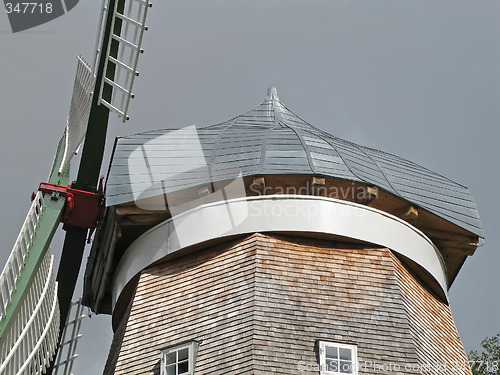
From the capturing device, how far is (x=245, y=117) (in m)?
18.4

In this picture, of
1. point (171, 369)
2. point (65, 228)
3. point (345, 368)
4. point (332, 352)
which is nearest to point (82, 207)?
point (65, 228)

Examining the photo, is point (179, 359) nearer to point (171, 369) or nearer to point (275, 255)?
point (171, 369)

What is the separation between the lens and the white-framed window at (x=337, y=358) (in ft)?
45.0

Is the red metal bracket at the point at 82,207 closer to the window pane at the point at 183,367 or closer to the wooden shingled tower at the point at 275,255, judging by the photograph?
the wooden shingled tower at the point at 275,255

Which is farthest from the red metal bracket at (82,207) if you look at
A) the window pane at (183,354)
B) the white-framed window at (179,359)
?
the window pane at (183,354)

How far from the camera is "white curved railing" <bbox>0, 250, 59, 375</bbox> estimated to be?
15349 millimetres

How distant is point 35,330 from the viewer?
1667 centimetres

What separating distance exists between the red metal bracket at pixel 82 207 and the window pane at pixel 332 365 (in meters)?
5.66

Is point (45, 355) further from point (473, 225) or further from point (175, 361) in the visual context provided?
point (473, 225)

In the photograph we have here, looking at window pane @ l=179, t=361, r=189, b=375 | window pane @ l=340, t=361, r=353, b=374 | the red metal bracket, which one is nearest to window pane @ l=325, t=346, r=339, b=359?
window pane @ l=340, t=361, r=353, b=374

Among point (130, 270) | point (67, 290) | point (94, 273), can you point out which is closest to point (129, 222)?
point (130, 270)

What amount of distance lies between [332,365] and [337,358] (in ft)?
0.54

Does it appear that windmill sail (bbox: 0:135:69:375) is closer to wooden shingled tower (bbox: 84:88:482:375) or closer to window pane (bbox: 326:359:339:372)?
wooden shingled tower (bbox: 84:88:482:375)

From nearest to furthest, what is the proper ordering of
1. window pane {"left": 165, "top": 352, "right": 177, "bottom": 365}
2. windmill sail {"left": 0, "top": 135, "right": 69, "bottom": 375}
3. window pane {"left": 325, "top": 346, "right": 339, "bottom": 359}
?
window pane {"left": 325, "top": 346, "right": 339, "bottom": 359}, window pane {"left": 165, "top": 352, "right": 177, "bottom": 365}, windmill sail {"left": 0, "top": 135, "right": 69, "bottom": 375}
